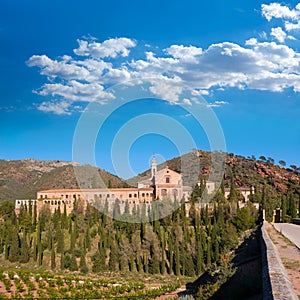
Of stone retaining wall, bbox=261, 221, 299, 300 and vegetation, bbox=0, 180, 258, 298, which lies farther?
vegetation, bbox=0, 180, 258, 298

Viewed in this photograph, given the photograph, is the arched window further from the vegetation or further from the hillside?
the hillside

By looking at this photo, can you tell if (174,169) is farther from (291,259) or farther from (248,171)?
(291,259)

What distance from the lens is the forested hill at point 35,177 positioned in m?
55.5

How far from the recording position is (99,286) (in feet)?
68.2

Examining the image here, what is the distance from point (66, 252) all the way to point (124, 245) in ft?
13.5

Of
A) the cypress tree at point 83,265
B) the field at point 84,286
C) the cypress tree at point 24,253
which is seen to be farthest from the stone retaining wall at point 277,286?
the cypress tree at point 24,253

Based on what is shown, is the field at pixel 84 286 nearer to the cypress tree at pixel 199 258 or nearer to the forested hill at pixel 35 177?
the cypress tree at pixel 199 258

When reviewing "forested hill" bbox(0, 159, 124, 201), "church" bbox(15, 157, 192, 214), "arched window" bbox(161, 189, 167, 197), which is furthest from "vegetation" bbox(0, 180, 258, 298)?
"forested hill" bbox(0, 159, 124, 201)

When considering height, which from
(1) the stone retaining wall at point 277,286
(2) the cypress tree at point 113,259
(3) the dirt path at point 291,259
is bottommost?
(2) the cypress tree at point 113,259

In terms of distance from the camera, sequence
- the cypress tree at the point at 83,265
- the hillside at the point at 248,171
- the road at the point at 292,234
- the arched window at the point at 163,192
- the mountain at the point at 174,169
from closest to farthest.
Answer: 1. the road at the point at 292,234
2. the cypress tree at the point at 83,265
3. the arched window at the point at 163,192
4. the mountain at the point at 174,169
5. the hillside at the point at 248,171

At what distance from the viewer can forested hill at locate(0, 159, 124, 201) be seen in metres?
55.5

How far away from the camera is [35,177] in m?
66.4

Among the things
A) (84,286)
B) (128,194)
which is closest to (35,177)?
(128,194)

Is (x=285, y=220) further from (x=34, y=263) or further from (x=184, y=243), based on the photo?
(x=34, y=263)
